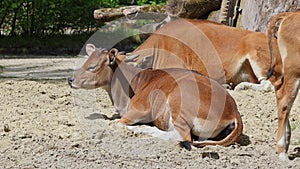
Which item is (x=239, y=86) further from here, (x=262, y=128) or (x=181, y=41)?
(x=262, y=128)

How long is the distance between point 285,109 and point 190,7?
576cm

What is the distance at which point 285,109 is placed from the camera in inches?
237

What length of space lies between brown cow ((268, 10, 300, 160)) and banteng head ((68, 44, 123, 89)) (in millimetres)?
2046

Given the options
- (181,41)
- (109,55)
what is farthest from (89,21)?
(109,55)

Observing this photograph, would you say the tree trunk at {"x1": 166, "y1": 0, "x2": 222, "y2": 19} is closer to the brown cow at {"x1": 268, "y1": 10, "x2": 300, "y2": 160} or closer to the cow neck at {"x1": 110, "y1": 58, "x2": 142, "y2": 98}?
the cow neck at {"x1": 110, "y1": 58, "x2": 142, "y2": 98}

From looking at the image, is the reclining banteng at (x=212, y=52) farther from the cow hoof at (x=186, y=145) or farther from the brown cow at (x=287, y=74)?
the cow hoof at (x=186, y=145)

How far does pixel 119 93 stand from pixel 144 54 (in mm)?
1516

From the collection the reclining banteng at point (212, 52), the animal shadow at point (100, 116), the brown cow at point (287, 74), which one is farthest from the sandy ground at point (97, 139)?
the reclining banteng at point (212, 52)

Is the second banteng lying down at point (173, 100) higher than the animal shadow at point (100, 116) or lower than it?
higher

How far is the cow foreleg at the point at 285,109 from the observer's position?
19.4 feet

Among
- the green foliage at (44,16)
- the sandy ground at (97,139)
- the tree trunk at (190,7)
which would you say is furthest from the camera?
the green foliage at (44,16)

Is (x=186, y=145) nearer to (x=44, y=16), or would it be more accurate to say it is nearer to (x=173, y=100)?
(x=173, y=100)

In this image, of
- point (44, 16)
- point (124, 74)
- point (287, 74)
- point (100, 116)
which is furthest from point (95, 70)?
point (44, 16)

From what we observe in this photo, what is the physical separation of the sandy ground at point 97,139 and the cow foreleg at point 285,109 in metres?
0.11
